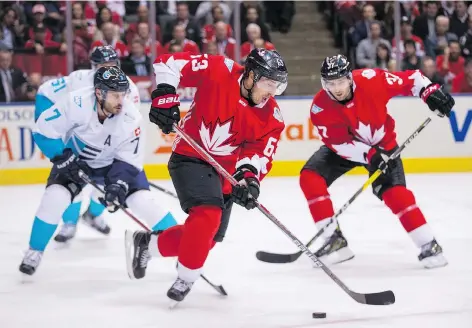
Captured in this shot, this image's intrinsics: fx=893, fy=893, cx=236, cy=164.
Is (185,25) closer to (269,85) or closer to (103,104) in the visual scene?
(103,104)

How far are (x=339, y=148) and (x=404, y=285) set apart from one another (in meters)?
0.79

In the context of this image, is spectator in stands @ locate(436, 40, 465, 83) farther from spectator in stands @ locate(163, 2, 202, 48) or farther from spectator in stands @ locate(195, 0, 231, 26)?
spectator in stands @ locate(163, 2, 202, 48)

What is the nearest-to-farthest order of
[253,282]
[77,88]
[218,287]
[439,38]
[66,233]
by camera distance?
[218,287] < [253,282] < [66,233] < [77,88] < [439,38]

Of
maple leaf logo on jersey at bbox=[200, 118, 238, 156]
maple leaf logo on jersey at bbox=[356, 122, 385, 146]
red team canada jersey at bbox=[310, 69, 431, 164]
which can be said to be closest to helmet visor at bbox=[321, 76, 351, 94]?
red team canada jersey at bbox=[310, 69, 431, 164]

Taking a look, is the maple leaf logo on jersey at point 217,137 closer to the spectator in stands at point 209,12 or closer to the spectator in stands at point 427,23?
the spectator in stands at point 209,12

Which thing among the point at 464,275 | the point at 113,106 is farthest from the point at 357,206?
the point at 113,106

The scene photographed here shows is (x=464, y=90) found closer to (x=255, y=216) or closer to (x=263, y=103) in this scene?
(x=255, y=216)

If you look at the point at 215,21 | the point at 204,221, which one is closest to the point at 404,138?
the point at 215,21

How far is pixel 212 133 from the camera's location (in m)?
3.42

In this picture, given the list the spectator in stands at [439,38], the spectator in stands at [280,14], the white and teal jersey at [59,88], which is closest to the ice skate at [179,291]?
the white and teal jersey at [59,88]

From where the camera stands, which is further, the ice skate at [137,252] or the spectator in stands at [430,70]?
the spectator in stands at [430,70]

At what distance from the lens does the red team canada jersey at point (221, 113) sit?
337 centimetres

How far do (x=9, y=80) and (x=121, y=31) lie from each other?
99 centimetres

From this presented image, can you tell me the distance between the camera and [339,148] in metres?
4.30
